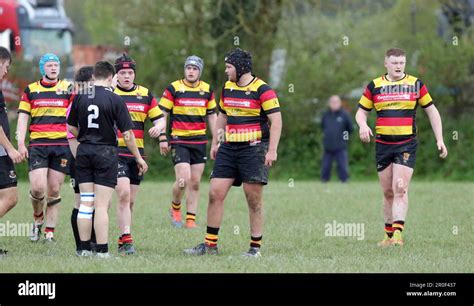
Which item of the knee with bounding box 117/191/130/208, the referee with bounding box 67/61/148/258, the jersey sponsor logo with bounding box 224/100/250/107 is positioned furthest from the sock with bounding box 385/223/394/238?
the referee with bounding box 67/61/148/258

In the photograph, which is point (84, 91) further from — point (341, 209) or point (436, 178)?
point (436, 178)

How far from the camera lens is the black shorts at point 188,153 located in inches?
596

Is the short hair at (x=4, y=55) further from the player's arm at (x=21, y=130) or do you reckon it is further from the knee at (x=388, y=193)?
the knee at (x=388, y=193)

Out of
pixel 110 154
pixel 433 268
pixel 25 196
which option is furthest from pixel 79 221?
pixel 25 196

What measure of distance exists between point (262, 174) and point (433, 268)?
2.30 metres

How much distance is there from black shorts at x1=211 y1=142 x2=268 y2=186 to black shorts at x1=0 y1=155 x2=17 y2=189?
2.34 m

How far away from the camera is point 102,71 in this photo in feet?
34.7

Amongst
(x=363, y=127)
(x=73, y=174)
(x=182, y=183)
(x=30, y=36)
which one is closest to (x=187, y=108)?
(x=182, y=183)

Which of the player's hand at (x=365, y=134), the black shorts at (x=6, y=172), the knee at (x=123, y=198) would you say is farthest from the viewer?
the knee at (x=123, y=198)

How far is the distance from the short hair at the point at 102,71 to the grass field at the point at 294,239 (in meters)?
1.96

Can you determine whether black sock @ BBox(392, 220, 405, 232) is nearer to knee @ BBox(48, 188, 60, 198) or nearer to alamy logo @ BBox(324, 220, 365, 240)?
alamy logo @ BBox(324, 220, 365, 240)

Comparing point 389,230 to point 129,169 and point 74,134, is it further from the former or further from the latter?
point 74,134

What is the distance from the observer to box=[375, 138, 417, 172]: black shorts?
1231 centimetres

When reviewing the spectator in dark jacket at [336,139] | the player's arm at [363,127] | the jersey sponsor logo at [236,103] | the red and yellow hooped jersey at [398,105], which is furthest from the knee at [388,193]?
the spectator in dark jacket at [336,139]
